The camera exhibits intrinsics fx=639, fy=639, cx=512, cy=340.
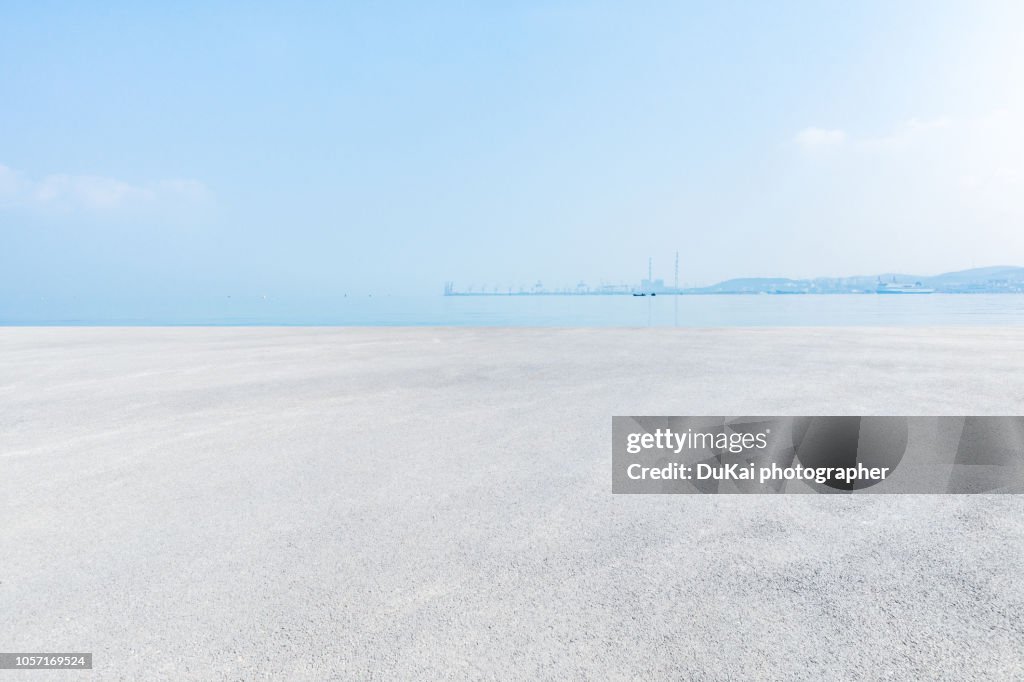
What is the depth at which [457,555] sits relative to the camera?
9.88 feet

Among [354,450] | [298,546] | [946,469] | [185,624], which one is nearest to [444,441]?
[354,450]

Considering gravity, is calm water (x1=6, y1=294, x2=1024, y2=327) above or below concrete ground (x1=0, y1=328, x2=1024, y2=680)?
below

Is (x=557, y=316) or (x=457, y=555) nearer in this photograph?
(x=457, y=555)

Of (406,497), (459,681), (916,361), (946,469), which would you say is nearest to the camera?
(459,681)

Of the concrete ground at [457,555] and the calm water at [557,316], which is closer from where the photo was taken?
the concrete ground at [457,555]

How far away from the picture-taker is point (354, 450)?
4957 mm

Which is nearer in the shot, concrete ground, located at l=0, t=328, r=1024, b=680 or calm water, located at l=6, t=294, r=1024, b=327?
concrete ground, located at l=0, t=328, r=1024, b=680

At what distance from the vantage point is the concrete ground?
2221mm

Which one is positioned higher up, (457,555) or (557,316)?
(457,555)

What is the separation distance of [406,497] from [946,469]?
3609 millimetres

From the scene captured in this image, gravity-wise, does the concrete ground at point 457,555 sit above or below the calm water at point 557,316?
above

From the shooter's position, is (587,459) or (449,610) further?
(587,459)

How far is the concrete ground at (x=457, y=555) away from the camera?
222 cm

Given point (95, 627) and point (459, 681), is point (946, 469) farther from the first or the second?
point (95, 627)
